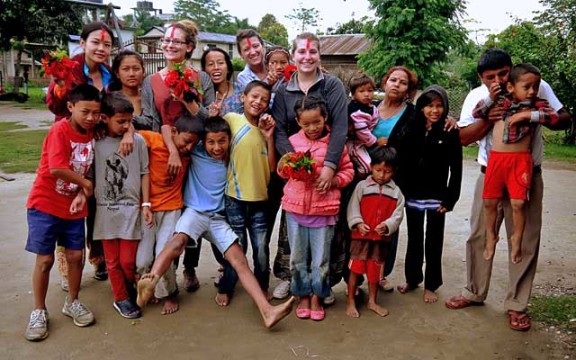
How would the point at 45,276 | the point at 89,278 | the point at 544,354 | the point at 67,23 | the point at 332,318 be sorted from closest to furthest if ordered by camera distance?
1. the point at 544,354
2. the point at 45,276
3. the point at 332,318
4. the point at 89,278
5. the point at 67,23

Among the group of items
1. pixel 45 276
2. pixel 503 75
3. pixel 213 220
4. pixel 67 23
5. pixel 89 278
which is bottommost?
pixel 89 278

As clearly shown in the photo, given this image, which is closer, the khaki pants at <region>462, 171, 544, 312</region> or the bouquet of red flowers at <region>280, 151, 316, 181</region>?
the bouquet of red flowers at <region>280, 151, 316, 181</region>

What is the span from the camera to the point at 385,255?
388cm

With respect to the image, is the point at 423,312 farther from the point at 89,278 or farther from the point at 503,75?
the point at 89,278

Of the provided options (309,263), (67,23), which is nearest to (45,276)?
(309,263)

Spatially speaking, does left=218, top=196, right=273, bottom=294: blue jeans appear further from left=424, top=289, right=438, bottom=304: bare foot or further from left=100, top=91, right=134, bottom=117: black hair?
left=424, top=289, right=438, bottom=304: bare foot

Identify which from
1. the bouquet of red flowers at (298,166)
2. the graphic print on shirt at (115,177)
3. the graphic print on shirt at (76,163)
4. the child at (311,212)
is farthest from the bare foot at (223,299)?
the graphic print on shirt at (76,163)

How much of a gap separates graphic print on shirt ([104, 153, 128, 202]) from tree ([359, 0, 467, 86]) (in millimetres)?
14722

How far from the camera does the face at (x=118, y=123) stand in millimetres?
3564

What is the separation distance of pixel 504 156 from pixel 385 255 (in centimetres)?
111

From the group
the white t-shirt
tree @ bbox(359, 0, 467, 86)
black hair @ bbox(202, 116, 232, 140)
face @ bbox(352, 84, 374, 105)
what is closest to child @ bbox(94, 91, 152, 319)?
black hair @ bbox(202, 116, 232, 140)

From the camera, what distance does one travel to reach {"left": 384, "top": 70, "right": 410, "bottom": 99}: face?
3887mm

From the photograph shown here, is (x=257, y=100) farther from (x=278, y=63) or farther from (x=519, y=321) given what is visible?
(x=519, y=321)

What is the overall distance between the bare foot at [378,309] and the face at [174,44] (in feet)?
8.04
